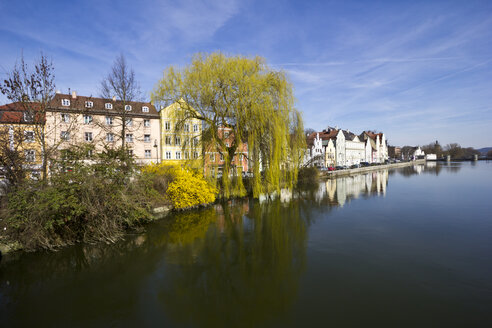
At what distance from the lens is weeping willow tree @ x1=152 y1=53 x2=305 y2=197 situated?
1872cm

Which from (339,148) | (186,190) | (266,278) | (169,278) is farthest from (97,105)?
(339,148)

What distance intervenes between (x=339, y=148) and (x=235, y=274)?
6267cm

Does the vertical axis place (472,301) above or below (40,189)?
below

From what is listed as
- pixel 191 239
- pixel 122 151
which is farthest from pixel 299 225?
pixel 122 151

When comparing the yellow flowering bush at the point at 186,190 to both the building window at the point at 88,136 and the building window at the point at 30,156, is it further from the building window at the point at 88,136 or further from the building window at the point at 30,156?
the building window at the point at 88,136

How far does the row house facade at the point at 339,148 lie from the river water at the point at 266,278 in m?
30.8

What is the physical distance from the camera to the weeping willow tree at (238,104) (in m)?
18.7

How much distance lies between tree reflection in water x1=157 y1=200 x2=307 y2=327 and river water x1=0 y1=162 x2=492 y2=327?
0.04m

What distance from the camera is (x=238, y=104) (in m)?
18.9

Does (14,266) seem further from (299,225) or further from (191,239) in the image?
(299,225)

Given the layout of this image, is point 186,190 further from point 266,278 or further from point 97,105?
point 97,105

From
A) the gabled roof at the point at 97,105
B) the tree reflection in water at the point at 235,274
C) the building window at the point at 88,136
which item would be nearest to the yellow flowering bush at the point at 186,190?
the tree reflection in water at the point at 235,274

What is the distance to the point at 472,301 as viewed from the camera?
23.1ft

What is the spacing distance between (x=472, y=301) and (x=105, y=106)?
34774 mm
